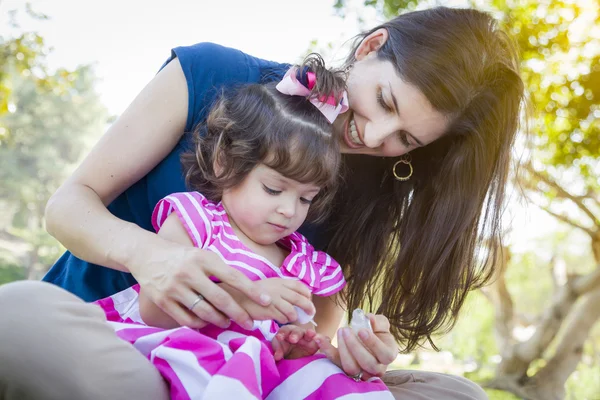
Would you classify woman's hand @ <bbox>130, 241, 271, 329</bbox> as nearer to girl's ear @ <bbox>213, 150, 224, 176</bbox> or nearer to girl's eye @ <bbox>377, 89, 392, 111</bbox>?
girl's ear @ <bbox>213, 150, 224, 176</bbox>

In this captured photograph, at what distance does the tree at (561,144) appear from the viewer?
6.09 m

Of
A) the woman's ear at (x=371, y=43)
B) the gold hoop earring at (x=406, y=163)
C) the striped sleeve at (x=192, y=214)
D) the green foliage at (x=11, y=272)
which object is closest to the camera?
the striped sleeve at (x=192, y=214)

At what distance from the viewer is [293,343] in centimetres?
154

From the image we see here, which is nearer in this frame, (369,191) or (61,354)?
(61,354)

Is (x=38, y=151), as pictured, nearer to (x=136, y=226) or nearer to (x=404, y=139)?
(x=404, y=139)

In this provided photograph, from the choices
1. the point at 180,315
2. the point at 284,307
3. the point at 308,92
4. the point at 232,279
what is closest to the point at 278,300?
the point at 284,307

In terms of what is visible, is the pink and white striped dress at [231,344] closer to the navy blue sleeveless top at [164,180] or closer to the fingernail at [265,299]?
the fingernail at [265,299]

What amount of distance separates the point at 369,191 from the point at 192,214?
95 cm

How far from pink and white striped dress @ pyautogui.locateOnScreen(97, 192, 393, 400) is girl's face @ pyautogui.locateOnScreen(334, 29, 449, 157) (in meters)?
0.37

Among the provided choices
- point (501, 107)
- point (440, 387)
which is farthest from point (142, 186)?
point (501, 107)

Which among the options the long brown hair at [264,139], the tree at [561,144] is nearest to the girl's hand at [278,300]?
the long brown hair at [264,139]

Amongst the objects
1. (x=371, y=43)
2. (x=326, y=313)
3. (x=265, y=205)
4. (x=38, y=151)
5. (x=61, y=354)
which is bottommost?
(x=38, y=151)

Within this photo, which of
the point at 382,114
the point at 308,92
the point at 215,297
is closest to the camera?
the point at 215,297

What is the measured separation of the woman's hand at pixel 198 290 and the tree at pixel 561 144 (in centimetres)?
469
